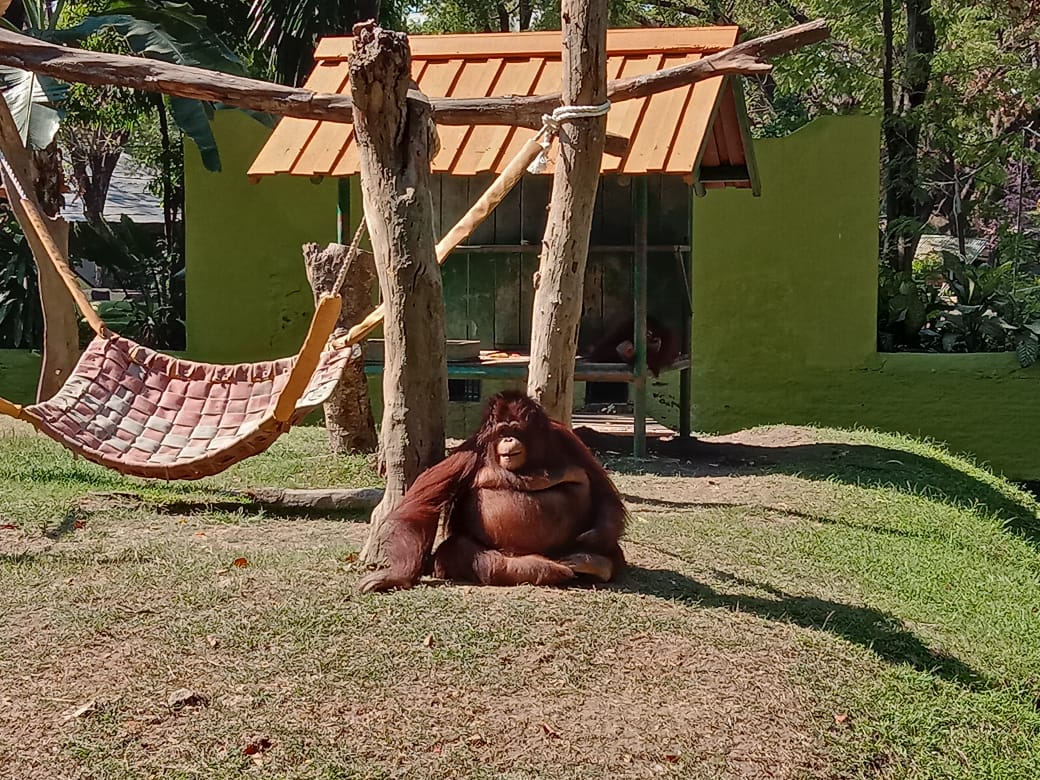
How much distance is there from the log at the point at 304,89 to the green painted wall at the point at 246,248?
5603mm

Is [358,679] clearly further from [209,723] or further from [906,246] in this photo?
[906,246]

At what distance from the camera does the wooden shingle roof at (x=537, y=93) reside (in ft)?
26.2

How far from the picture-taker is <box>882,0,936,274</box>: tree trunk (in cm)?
1289

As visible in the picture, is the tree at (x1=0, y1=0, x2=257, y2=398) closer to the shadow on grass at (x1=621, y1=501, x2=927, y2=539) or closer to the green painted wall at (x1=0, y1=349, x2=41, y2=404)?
the green painted wall at (x1=0, y1=349, x2=41, y2=404)

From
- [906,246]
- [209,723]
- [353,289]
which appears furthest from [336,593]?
[906,246]

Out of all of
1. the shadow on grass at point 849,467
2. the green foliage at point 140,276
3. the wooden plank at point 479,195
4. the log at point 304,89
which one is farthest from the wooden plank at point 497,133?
the green foliage at point 140,276

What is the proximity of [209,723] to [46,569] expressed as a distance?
6.25ft

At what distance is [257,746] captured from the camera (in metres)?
3.45

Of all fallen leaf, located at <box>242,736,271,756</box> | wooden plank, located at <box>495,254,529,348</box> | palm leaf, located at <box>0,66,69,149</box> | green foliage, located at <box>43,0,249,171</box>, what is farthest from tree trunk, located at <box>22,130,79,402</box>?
fallen leaf, located at <box>242,736,271,756</box>

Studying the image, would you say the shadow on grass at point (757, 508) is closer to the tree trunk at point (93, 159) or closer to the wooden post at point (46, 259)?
the wooden post at point (46, 259)

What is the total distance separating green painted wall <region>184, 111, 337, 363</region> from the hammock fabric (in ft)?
15.1

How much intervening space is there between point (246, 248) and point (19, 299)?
9.10 ft

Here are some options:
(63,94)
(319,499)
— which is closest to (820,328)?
(319,499)

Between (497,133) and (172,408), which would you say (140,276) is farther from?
(172,408)
